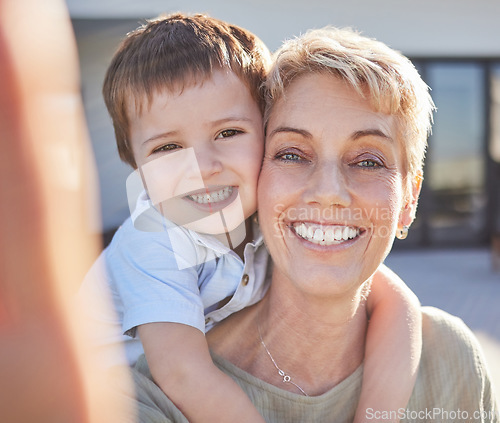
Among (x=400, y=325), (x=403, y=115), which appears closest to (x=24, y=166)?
(x=403, y=115)

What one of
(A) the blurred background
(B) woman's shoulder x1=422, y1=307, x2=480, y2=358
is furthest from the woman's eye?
(A) the blurred background

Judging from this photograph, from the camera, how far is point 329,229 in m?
1.51

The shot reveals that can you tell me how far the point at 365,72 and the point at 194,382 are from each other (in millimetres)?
955

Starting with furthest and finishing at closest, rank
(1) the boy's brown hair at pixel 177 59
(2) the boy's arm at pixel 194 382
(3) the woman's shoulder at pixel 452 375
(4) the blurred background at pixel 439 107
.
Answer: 1. (4) the blurred background at pixel 439 107
2. (1) the boy's brown hair at pixel 177 59
3. (3) the woman's shoulder at pixel 452 375
4. (2) the boy's arm at pixel 194 382

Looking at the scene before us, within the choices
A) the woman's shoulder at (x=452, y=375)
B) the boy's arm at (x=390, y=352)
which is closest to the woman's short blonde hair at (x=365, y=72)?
the boy's arm at (x=390, y=352)

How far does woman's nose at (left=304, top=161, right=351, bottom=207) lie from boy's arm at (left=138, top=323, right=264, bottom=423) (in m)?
0.52

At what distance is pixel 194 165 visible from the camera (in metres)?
1.75

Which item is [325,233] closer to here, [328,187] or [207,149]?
[328,187]

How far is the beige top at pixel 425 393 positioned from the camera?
1549 millimetres

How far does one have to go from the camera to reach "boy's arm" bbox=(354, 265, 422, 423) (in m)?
1.57

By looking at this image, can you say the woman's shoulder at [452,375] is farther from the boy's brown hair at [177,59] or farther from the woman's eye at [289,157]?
the boy's brown hair at [177,59]

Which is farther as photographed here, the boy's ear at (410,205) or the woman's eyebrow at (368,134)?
the boy's ear at (410,205)

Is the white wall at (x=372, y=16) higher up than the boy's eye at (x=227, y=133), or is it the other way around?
the white wall at (x=372, y=16)

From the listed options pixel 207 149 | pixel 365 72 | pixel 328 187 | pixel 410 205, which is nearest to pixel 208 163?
pixel 207 149
